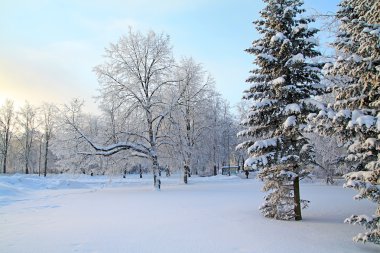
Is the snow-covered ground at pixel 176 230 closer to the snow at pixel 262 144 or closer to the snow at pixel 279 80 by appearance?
the snow at pixel 262 144

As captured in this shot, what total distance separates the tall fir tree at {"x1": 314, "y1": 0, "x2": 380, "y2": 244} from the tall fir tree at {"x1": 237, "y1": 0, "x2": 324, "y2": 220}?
9.85ft

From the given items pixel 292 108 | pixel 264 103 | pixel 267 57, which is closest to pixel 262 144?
pixel 264 103

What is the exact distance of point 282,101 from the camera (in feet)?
39.2

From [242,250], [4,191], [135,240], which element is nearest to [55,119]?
[4,191]

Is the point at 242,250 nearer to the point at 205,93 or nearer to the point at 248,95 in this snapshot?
the point at 248,95

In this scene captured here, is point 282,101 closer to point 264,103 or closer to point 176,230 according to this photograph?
point 264,103

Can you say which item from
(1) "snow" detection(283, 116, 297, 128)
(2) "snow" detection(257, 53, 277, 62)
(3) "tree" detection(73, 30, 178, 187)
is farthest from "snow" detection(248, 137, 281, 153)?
(3) "tree" detection(73, 30, 178, 187)

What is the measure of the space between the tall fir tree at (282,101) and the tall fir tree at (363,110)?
300cm

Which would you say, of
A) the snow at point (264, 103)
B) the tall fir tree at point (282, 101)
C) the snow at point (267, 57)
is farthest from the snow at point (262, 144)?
the snow at point (267, 57)

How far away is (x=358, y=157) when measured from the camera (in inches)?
331

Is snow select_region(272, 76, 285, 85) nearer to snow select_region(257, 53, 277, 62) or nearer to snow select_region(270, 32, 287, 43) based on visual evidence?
snow select_region(257, 53, 277, 62)

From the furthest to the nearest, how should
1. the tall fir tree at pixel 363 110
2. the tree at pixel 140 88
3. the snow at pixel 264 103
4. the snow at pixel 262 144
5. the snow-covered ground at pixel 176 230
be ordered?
the tree at pixel 140 88, the snow at pixel 264 103, the snow at pixel 262 144, the snow-covered ground at pixel 176 230, the tall fir tree at pixel 363 110

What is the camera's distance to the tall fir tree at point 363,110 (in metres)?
7.23

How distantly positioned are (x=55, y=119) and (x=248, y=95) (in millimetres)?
18487
